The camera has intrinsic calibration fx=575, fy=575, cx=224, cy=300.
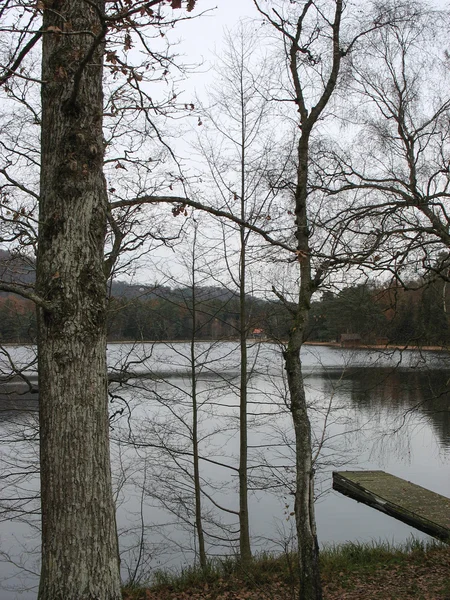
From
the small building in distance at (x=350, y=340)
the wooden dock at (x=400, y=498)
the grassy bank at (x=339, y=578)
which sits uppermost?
the small building in distance at (x=350, y=340)

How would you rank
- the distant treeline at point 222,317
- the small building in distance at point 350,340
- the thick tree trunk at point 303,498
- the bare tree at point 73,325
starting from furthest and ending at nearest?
the small building in distance at point 350,340, the distant treeline at point 222,317, the thick tree trunk at point 303,498, the bare tree at point 73,325

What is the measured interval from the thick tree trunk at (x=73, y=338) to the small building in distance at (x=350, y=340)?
9685 millimetres

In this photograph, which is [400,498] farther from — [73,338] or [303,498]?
[73,338]

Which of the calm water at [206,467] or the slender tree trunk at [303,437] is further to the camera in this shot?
the calm water at [206,467]

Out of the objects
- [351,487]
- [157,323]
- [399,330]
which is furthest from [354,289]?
[351,487]

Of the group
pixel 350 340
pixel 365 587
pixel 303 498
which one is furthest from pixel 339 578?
pixel 350 340

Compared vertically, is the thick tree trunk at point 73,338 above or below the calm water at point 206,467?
above

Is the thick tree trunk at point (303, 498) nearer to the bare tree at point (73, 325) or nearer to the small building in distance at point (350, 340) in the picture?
the bare tree at point (73, 325)

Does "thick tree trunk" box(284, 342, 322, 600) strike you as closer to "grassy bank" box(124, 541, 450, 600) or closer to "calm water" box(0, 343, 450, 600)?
"grassy bank" box(124, 541, 450, 600)

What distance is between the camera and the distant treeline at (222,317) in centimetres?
1005

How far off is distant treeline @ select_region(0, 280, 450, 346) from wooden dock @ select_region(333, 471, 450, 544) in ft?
12.4

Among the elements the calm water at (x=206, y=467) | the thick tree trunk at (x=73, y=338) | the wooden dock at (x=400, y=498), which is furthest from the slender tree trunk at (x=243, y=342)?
the thick tree trunk at (x=73, y=338)

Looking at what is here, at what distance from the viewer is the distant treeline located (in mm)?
10047

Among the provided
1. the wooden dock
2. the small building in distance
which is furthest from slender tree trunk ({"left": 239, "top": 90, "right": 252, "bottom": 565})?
the wooden dock
